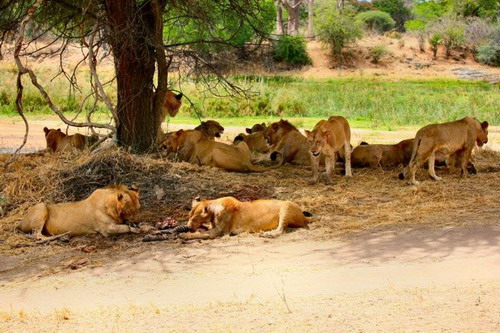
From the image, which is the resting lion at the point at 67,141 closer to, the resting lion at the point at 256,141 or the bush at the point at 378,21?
the resting lion at the point at 256,141

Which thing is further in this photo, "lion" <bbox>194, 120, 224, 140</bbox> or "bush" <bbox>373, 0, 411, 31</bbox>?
"bush" <bbox>373, 0, 411, 31</bbox>

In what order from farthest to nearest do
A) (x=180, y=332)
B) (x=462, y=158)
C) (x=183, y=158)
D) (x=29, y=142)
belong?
(x=29, y=142) < (x=183, y=158) < (x=462, y=158) < (x=180, y=332)

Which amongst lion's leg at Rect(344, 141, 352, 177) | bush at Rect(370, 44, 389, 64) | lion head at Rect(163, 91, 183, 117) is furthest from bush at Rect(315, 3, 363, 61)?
lion's leg at Rect(344, 141, 352, 177)

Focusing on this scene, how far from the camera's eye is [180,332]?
22.4 ft

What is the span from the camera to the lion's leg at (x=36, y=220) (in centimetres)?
1106

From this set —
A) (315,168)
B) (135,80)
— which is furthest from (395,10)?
(315,168)

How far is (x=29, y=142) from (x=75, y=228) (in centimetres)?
1058

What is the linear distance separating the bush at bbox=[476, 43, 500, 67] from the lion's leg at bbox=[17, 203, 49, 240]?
47828 millimetres

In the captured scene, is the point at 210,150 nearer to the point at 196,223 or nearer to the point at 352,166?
the point at 352,166

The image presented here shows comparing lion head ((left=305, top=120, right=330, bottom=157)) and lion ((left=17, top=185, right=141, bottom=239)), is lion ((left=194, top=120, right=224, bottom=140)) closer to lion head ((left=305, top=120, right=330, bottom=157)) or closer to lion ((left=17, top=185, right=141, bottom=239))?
lion head ((left=305, top=120, right=330, bottom=157))

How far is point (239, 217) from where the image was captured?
10.7 m

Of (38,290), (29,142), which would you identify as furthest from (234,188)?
(29,142)

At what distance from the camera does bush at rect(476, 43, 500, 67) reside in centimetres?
5522

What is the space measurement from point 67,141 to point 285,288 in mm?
9267
